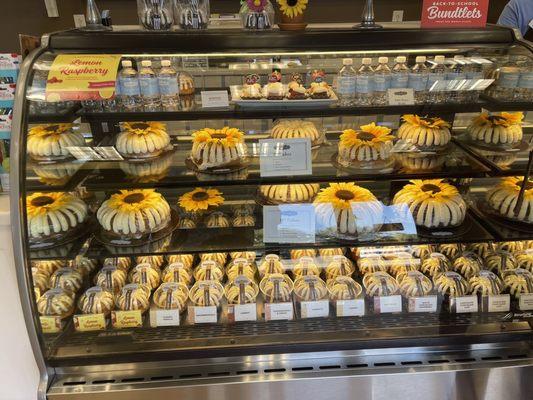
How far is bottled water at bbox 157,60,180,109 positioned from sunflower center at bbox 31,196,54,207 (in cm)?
66

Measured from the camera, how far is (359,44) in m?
1.84

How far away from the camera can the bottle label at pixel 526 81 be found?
1909mm

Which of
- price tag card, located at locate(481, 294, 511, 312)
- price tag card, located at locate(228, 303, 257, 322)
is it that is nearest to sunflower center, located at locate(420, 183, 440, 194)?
price tag card, located at locate(481, 294, 511, 312)

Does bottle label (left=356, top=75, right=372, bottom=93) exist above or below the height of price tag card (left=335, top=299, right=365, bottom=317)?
above

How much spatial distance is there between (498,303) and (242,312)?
47.1 inches

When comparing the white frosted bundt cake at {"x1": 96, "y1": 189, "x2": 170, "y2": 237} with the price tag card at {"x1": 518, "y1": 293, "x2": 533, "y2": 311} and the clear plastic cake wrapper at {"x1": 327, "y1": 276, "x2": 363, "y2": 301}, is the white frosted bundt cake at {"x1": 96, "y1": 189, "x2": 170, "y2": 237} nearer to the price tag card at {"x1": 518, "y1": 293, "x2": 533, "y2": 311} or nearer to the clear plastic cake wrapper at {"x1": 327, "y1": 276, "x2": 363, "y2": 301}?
the clear plastic cake wrapper at {"x1": 327, "y1": 276, "x2": 363, "y2": 301}

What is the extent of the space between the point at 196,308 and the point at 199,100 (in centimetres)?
94

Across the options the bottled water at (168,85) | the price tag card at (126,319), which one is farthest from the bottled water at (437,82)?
the price tag card at (126,319)

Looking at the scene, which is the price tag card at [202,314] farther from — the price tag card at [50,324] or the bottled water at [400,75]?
the bottled water at [400,75]

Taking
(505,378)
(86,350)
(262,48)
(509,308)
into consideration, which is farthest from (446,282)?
(86,350)

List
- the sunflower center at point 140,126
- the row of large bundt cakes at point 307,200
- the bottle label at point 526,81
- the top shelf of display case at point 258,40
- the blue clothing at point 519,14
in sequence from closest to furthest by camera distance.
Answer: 1. the top shelf of display case at point 258,40
2. the bottle label at point 526,81
3. the row of large bundt cakes at point 307,200
4. the sunflower center at point 140,126
5. the blue clothing at point 519,14

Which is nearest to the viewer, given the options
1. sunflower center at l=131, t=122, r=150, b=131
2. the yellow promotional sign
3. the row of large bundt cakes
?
the yellow promotional sign

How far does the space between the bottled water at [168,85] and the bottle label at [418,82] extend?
1.03m

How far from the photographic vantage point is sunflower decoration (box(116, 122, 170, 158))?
2.08 metres
